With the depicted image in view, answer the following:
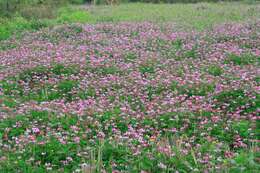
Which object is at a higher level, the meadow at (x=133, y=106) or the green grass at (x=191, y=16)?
the green grass at (x=191, y=16)

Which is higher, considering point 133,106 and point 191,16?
point 191,16

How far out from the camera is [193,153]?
5500mm

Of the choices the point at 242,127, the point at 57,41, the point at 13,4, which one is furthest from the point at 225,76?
the point at 13,4

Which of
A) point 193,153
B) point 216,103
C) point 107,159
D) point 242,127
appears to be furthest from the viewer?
point 216,103

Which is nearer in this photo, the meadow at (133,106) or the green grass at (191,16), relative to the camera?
the meadow at (133,106)

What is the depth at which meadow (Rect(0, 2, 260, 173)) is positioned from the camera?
5621mm

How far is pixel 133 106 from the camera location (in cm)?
791

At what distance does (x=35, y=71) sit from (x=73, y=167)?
17.7 ft

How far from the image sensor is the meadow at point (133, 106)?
5621mm

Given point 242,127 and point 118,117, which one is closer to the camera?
point 242,127

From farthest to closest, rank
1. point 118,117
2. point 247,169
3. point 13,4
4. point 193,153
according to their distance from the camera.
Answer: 1. point 13,4
2. point 118,117
3. point 193,153
4. point 247,169

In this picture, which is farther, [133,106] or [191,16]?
[191,16]

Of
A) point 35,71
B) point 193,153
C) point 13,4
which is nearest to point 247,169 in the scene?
point 193,153

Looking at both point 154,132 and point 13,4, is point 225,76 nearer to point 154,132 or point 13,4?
point 154,132
